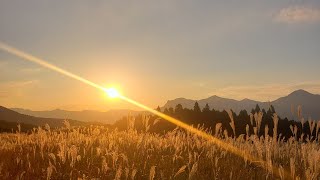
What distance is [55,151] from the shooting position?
29.8ft

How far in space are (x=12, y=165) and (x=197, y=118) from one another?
6965 cm

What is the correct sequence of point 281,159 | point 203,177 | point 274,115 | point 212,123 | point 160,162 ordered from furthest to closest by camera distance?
point 212,123
point 281,159
point 160,162
point 274,115
point 203,177

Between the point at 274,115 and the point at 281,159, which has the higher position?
the point at 274,115

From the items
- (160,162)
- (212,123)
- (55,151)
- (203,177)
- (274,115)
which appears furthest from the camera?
(212,123)

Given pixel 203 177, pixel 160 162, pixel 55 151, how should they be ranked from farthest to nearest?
pixel 55 151 < pixel 160 162 < pixel 203 177

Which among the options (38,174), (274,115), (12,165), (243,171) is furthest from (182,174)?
(12,165)

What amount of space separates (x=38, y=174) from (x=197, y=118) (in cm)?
7023

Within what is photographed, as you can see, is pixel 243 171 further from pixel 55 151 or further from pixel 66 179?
pixel 55 151

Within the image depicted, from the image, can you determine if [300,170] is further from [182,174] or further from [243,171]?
[182,174]

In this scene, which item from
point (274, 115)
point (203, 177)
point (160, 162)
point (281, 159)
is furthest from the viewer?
point (281, 159)

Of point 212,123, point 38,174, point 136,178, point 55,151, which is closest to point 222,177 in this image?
point 136,178

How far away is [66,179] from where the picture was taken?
20.8 feet

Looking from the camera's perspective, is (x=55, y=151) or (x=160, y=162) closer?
(x=160, y=162)

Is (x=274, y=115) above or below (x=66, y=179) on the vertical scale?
above
